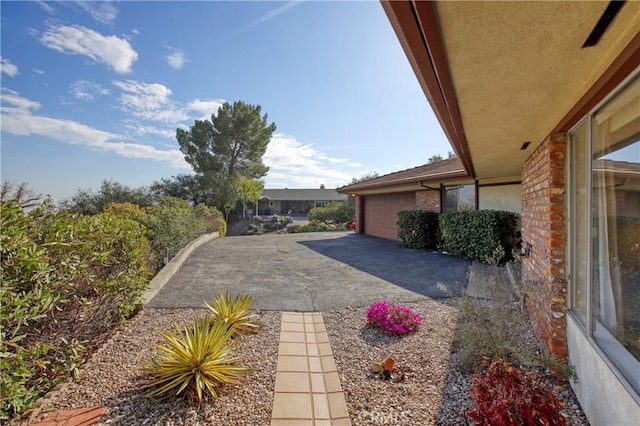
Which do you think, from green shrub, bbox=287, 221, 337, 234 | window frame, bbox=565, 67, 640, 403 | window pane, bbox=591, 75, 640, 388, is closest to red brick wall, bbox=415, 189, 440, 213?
window frame, bbox=565, 67, 640, 403

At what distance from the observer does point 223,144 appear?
30781 mm

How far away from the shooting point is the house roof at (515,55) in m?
1.47

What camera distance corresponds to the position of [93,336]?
3680mm

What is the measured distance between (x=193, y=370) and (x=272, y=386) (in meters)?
0.76

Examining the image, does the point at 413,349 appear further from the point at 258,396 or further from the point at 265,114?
the point at 265,114

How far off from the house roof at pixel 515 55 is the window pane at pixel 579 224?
0.77 feet

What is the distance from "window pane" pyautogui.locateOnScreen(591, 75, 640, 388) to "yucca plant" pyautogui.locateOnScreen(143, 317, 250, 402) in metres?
3.04

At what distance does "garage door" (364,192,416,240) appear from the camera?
1366 cm

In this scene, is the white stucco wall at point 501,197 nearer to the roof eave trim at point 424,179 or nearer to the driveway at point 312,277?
the roof eave trim at point 424,179

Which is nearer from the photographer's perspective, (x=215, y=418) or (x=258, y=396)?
(x=215, y=418)

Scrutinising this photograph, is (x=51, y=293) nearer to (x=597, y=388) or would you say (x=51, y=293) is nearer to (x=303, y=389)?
(x=303, y=389)

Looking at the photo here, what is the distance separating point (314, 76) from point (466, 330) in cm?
745

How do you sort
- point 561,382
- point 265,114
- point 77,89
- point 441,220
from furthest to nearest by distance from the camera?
point 265,114
point 441,220
point 77,89
point 561,382

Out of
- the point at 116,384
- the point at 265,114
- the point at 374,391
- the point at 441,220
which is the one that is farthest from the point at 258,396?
the point at 265,114
